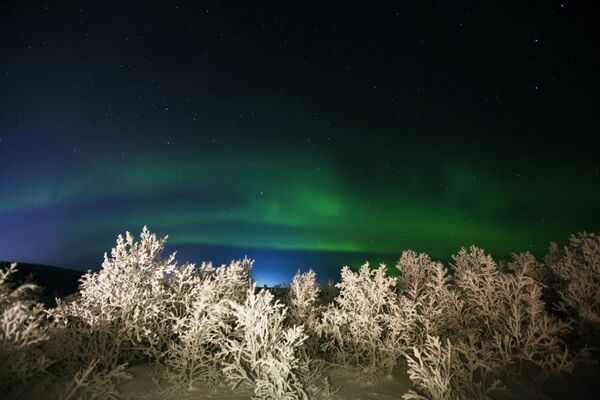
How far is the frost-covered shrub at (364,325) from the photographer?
6.67 metres

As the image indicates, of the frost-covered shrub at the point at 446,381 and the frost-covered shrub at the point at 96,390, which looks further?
the frost-covered shrub at the point at 446,381

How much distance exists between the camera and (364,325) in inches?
276

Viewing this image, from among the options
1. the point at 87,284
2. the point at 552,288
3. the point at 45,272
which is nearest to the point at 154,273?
the point at 87,284

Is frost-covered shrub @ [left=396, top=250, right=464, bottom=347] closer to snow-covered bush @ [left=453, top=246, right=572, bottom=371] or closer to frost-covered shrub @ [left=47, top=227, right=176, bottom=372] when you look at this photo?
snow-covered bush @ [left=453, top=246, right=572, bottom=371]

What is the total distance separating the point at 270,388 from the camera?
4914 millimetres

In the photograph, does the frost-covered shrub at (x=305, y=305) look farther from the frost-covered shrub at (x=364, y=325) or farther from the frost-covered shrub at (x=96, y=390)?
the frost-covered shrub at (x=96, y=390)

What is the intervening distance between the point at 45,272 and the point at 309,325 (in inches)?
1263

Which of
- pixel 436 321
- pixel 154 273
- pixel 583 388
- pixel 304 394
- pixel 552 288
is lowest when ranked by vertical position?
pixel 304 394

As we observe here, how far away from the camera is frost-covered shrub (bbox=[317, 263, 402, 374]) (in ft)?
21.9

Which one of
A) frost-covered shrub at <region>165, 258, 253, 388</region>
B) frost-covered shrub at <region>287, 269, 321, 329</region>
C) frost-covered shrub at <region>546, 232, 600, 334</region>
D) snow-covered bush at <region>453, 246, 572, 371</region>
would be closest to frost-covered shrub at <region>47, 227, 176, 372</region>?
frost-covered shrub at <region>165, 258, 253, 388</region>

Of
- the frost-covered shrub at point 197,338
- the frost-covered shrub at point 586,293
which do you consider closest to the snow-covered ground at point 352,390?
the frost-covered shrub at point 197,338

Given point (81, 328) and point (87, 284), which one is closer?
point (81, 328)

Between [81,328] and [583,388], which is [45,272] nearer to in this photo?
[81,328]

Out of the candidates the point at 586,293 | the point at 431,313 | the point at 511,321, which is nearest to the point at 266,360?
the point at 431,313
